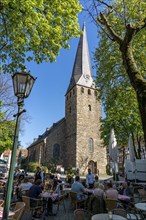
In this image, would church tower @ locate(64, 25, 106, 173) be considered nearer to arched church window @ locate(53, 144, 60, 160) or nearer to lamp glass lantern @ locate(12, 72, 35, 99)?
arched church window @ locate(53, 144, 60, 160)

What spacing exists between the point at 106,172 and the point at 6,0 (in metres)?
35.0

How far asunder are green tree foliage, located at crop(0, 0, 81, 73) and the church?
27227 millimetres

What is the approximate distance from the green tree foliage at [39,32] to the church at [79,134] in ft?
89.3

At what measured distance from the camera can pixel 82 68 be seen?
4250cm

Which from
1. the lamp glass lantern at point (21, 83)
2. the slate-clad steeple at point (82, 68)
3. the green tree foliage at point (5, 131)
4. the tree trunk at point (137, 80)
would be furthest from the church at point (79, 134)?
the lamp glass lantern at point (21, 83)

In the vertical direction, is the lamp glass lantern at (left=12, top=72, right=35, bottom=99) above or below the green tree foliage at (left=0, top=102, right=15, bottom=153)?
below

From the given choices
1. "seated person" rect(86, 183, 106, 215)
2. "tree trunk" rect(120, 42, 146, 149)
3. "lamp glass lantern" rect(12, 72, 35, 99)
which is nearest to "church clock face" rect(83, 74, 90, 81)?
"seated person" rect(86, 183, 106, 215)

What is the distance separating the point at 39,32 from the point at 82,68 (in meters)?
36.6

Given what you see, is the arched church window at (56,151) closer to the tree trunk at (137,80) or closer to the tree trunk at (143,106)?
the tree trunk at (137,80)

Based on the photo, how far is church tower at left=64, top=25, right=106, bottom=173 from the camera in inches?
1356

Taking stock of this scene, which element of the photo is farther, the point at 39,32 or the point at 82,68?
the point at 82,68

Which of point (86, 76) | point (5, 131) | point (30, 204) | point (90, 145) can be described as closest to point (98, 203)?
point (30, 204)

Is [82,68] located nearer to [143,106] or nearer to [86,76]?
[86,76]

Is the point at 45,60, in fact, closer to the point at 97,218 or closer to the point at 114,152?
the point at 97,218
